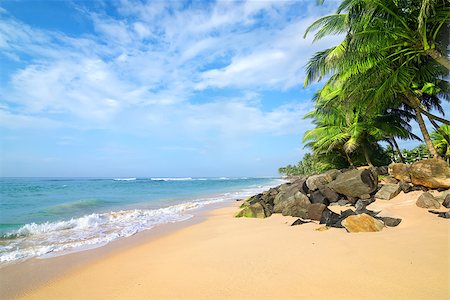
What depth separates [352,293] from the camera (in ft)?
9.90

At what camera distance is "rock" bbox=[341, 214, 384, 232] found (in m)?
5.57

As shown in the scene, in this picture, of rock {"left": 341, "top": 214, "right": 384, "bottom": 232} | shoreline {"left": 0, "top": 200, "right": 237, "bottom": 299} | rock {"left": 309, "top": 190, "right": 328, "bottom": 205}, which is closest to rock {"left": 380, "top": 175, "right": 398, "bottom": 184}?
rock {"left": 309, "top": 190, "right": 328, "bottom": 205}

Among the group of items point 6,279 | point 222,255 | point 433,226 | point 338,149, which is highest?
point 338,149

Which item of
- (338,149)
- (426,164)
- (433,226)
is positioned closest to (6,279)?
(433,226)

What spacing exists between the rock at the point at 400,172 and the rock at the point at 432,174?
1.83 feet

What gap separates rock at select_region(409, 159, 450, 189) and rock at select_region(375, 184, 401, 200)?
2.24 feet

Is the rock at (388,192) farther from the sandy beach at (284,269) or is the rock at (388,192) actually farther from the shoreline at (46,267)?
the shoreline at (46,267)

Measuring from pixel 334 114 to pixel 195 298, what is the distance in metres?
18.5

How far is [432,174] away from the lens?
8281mm

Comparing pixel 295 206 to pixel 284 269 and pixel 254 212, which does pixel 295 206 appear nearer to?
pixel 254 212

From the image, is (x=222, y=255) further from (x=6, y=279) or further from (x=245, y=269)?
(x=6, y=279)

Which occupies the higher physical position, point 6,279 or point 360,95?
point 360,95

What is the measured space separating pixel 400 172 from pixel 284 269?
824cm

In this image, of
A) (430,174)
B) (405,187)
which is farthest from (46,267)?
(430,174)
